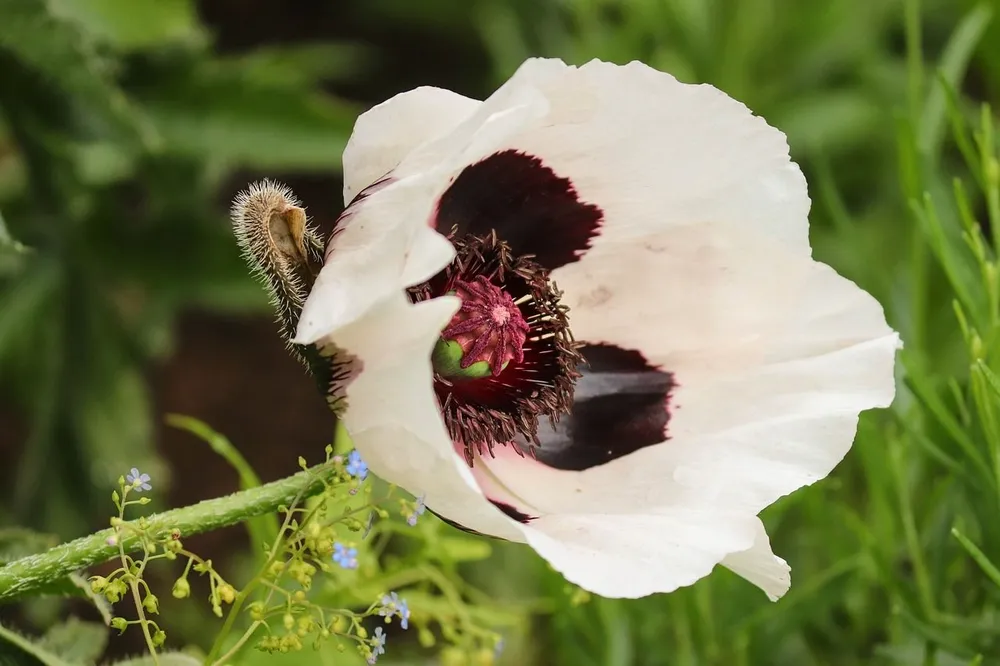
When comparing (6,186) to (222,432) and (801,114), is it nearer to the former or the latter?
(222,432)

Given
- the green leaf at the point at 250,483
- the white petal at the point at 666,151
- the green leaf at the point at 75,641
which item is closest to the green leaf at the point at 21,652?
the green leaf at the point at 75,641

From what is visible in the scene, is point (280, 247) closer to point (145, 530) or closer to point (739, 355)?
A: point (145, 530)

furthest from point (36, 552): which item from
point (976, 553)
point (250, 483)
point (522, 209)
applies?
point (976, 553)

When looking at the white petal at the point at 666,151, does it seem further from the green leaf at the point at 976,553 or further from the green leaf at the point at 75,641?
the green leaf at the point at 75,641

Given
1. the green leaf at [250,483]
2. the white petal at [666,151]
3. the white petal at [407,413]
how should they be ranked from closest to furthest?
the white petal at [407,413]
the white petal at [666,151]
the green leaf at [250,483]

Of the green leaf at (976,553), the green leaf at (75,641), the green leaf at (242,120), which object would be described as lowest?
the green leaf at (976,553)

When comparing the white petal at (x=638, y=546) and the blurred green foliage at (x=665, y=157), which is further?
the blurred green foliage at (x=665, y=157)

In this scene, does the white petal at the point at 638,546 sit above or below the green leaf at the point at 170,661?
below
